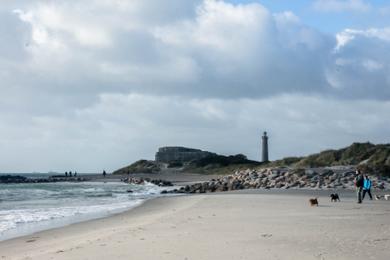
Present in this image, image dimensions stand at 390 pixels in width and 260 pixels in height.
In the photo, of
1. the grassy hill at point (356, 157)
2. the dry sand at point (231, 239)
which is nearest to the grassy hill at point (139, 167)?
the grassy hill at point (356, 157)

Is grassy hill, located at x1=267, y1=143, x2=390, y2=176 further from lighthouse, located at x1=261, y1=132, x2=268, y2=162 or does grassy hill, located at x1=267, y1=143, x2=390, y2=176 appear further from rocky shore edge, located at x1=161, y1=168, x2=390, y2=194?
lighthouse, located at x1=261, y1=132, x2=268, y2=162

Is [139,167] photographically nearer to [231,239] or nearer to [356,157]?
[356,157]

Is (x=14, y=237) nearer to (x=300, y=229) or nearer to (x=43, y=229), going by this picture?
(x=43, y=229)

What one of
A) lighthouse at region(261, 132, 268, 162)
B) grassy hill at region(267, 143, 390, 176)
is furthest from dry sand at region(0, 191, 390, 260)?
lighthouse at region(261, 132, 268, 162)

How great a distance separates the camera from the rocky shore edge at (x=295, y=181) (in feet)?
114

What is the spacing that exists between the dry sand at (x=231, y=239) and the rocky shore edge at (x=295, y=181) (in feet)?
59.7

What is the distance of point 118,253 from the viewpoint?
9.84 metres

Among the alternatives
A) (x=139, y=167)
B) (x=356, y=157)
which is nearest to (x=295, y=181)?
(x=356, y=157)

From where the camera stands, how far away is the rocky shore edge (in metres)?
34.8

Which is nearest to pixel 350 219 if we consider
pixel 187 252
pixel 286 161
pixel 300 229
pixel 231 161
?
pixel 300 229

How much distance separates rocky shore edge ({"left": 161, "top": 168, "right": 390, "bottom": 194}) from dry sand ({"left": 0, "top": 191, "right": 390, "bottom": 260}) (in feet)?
59.7

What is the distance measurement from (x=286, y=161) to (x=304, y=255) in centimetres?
5690

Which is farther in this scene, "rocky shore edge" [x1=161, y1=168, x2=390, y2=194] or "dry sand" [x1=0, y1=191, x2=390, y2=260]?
"rocky shore edge" [x1=161, y1=168, x2=390, y2=194]

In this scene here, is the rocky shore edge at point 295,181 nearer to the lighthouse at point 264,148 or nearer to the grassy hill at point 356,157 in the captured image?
the grassy hill at point 356,157
